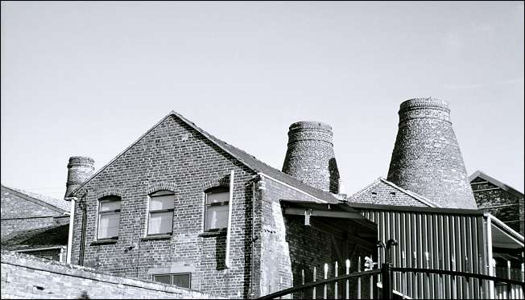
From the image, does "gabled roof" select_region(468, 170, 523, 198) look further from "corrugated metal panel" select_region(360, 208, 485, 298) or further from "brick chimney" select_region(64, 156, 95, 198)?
"brick chimney" select_region(64, 156, 95, 198)

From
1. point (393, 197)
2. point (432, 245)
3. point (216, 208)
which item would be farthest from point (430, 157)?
point (432, 245)

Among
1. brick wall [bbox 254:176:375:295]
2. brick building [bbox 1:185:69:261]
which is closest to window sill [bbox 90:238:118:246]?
brick building [bbox 1:185:69:261]

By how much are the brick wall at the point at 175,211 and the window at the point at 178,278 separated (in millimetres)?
164

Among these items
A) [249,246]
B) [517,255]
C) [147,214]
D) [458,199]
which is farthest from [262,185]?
[458,199]

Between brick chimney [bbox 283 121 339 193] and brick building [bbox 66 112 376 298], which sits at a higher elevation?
brick chimney [bbox 283 121 339 193]

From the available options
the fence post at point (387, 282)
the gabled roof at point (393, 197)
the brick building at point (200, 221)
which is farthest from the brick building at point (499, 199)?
the fence post at point (387, 282)

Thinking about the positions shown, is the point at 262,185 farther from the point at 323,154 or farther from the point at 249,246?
the point at 323,154

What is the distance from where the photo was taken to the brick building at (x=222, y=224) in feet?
59.6

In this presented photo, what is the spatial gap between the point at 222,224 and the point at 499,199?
1786 centimetres

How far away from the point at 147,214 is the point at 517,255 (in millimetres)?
11192

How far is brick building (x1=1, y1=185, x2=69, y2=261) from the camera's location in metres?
25.6

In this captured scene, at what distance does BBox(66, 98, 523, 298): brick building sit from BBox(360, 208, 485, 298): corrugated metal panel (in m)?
0.03

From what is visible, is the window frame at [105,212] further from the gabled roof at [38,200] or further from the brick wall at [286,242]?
the gabled roof at [38,200]

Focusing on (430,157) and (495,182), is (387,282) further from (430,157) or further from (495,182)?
(495,182)
